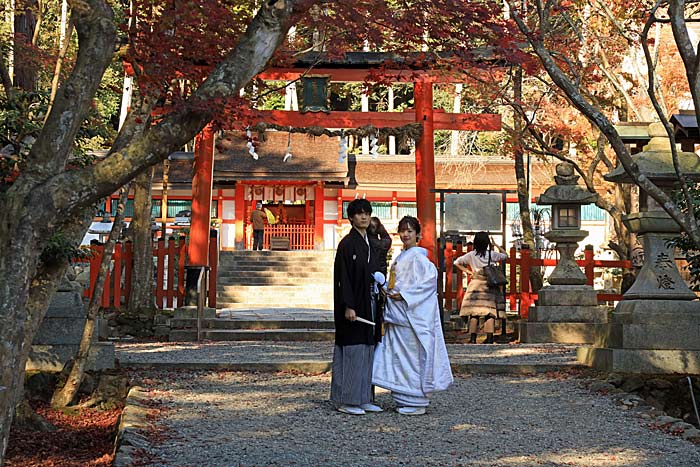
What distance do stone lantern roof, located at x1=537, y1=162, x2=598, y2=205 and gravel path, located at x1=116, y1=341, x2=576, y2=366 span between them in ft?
7.46

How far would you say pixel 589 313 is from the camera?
13.7 meters

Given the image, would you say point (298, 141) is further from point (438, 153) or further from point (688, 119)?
point (688, 119)

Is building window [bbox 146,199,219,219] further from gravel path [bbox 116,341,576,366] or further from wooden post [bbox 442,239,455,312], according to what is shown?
gravel path [bbox 116,341,576,366]

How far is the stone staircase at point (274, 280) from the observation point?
21812 millimetres

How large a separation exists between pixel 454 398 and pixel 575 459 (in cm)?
257

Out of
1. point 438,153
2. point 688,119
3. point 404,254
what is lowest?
point 404,254

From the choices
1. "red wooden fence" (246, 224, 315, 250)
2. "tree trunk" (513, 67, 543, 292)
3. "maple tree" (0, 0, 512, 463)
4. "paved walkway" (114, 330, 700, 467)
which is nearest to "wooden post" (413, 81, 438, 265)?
"tree trunk" (513, 67, 543, 292)

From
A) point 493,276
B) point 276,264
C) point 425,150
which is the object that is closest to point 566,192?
point 493,276

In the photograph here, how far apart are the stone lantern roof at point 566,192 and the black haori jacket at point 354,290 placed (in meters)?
7.18

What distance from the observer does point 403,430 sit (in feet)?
22.6

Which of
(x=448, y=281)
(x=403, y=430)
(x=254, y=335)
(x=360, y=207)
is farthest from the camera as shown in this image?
(x=448, y=281)

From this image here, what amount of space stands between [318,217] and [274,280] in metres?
8.86

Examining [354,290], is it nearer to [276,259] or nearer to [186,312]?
[186,312]

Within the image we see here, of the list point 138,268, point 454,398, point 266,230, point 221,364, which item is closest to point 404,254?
point 454,398
